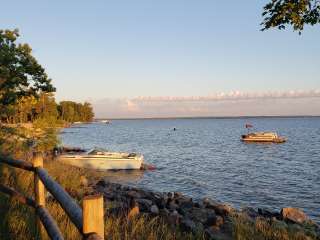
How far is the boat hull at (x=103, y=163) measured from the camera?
33031 millimetres

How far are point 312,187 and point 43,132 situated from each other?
18.9 metres

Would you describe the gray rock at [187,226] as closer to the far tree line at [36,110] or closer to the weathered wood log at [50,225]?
the weathered wood log at [50,225]

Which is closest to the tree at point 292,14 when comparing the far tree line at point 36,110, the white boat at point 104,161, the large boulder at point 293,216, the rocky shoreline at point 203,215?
the rocky shoreline at point 203,215

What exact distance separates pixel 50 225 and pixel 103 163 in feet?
96.9

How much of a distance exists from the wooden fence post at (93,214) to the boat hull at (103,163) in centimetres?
3090

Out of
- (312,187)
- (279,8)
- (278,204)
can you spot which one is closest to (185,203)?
(278,204)

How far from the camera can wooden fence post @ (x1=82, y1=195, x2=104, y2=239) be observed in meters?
2.71

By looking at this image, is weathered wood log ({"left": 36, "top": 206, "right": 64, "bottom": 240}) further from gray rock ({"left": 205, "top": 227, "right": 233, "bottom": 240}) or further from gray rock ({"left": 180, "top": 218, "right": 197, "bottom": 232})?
gray rock ({"left": 180, "top": 218, "right": 197, "bottom": 232})

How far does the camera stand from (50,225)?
4309 millimetres

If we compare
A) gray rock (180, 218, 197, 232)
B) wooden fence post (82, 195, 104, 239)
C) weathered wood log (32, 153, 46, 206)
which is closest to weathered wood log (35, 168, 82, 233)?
wooden fence post (82, 195, 104, 239)

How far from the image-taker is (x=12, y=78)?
29328 mm

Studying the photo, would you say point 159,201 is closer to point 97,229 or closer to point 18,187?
point 18,187

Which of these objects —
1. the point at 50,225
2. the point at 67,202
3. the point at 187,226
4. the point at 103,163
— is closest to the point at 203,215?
the point at 187,226

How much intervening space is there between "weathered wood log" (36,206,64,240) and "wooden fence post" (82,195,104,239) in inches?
43.7
